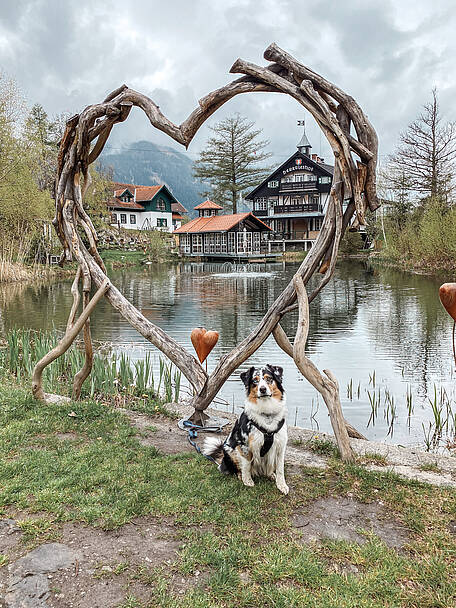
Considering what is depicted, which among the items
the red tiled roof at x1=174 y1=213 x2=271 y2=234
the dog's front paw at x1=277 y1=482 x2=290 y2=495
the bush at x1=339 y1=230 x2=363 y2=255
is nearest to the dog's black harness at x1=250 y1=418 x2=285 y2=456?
the dog's front paw at x1=277 y1=482 x2=290 y2=495

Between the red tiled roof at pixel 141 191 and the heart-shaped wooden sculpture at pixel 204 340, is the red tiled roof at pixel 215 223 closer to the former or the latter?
the red tiled roof at pixel 141 191

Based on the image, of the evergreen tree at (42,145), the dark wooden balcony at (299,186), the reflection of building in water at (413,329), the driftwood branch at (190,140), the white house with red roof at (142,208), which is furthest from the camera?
the white house with red roof at (142,208)

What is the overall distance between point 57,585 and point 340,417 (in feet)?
8.02

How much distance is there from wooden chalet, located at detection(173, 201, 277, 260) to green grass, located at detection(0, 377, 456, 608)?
36117 mm

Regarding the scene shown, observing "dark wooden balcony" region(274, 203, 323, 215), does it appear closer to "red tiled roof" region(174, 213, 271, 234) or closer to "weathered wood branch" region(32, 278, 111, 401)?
"red tiled roof" region(174, 213, 271, 234)

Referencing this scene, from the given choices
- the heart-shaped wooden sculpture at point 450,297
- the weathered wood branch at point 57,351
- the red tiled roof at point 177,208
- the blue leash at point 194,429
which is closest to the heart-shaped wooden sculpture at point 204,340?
the blue leash at point 194,429

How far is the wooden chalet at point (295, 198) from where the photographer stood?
4650 centimetres

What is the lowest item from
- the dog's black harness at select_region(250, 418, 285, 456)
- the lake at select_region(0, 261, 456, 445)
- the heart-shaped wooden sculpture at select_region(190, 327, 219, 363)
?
the lake at select_region(0, 261, 456, 445)

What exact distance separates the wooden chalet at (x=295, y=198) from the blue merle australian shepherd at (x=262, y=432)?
141 feet

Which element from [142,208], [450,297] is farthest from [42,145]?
[142,208]

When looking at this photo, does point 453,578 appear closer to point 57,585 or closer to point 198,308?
point 57,585

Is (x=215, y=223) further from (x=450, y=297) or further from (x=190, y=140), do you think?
(x=450, y=297)

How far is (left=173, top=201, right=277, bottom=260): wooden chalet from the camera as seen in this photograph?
4125 cm

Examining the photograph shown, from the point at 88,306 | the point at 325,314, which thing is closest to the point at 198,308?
the point at 325,314
